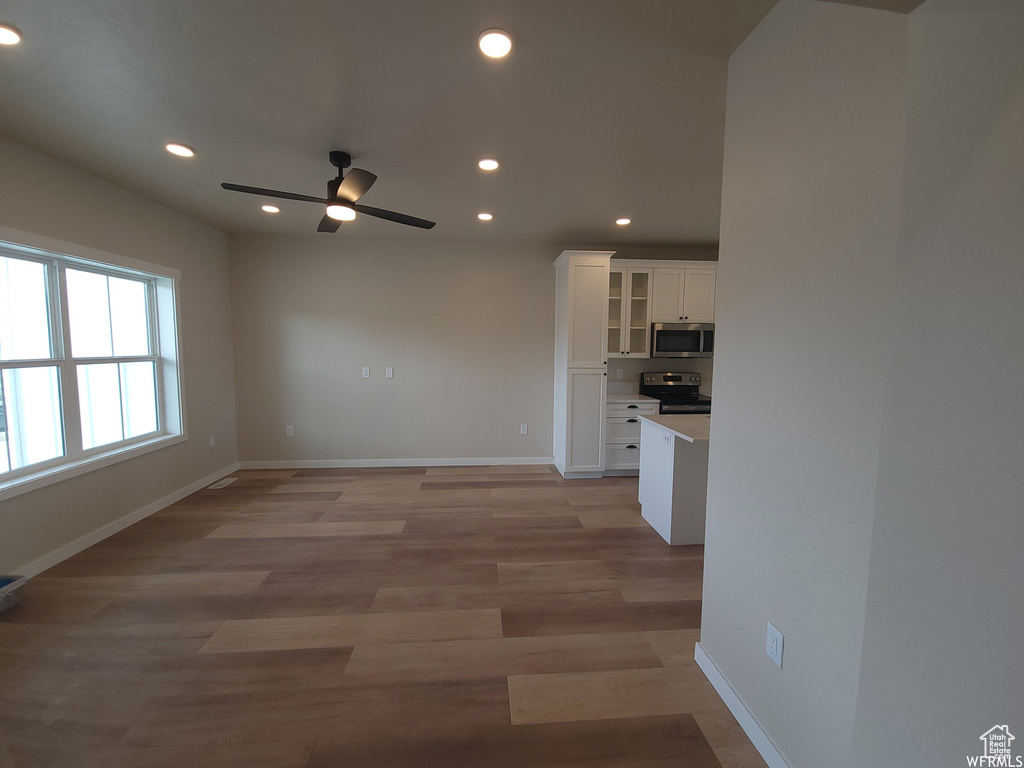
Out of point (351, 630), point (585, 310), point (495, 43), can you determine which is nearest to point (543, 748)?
point (351, 630)

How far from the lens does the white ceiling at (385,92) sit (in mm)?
1399

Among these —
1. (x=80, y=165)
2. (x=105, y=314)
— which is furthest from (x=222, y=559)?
(x=80, y=165)

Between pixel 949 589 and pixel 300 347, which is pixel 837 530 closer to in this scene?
pixel 949 589

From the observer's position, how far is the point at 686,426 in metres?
2.81

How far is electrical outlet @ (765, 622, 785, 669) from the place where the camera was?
4.25 ft

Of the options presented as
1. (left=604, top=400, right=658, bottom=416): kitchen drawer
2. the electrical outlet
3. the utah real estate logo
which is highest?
(left=604, top=400, right=658, bottom=416): kitchen drawer

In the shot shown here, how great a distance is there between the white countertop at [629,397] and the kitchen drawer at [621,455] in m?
0.48

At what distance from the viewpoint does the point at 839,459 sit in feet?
3.52

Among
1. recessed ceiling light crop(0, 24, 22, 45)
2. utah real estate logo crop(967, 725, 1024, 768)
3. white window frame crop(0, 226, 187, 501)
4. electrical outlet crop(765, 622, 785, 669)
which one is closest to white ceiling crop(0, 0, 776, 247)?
recessed ceiling light crop(0, 24, 22, 45)

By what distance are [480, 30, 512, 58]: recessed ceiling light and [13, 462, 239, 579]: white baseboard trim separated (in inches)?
149

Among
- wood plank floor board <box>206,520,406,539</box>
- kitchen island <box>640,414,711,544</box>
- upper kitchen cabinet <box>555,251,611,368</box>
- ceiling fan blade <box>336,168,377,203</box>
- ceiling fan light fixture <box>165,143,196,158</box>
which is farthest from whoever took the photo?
upper kitchen cabinet <box>555,251,611,368</box>

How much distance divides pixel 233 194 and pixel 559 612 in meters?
3.79

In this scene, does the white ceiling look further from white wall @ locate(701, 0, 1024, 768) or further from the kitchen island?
the kitchen island

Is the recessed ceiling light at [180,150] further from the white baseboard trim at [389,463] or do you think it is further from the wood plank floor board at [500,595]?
the white baseboard trim at [389,463]
